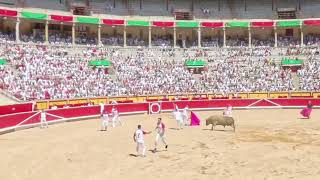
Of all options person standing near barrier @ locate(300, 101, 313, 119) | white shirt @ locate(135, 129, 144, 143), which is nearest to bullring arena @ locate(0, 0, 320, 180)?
person standing near barrier @ locate(300, 101, 313, 119)

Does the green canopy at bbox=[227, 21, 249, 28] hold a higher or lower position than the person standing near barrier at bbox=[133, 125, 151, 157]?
higher

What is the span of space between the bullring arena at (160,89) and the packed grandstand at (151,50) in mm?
113

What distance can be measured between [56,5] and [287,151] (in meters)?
36.5

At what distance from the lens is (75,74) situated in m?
39.1

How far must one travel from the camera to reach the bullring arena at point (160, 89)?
653 inches

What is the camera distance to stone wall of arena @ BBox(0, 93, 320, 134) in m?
26.9

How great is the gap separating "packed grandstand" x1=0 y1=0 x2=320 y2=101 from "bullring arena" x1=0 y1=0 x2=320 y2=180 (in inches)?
4.4

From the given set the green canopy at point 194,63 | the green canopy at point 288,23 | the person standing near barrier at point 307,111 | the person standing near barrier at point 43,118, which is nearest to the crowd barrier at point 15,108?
the person standing near barrier at point 43,118

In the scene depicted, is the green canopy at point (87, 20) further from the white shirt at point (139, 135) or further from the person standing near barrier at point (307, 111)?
the white shirt at point (139, 135)

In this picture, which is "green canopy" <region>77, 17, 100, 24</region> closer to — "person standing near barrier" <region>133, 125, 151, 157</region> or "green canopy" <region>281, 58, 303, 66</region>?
"green canopy" <region>281, 58, 303, 66</region>

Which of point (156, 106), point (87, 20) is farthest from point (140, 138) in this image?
point (87, 20)

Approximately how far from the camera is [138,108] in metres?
34.4

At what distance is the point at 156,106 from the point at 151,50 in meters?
15.1

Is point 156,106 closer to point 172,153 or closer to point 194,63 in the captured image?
point 194,63
